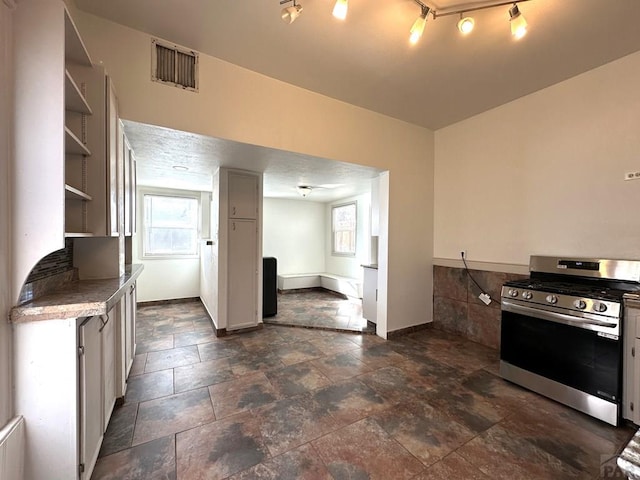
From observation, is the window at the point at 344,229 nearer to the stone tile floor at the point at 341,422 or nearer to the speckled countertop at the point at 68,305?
the stone tile floor at the point at 341,422

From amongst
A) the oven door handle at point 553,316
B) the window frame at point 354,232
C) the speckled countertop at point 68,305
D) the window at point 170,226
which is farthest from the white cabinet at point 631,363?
the window at point 170,226

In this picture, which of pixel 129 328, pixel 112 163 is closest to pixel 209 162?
pixel 112 163

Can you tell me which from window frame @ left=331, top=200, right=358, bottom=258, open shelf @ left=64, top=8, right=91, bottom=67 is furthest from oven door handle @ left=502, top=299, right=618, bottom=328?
window frame @ left=331, top=200, right=358, bottom=258

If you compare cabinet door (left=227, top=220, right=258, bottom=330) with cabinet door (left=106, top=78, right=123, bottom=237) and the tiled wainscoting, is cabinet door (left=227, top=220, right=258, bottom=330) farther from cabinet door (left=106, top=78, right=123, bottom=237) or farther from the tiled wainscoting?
the tiled wainscoting

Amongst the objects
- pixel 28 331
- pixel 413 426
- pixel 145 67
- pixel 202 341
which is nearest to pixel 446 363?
pixel 413 426

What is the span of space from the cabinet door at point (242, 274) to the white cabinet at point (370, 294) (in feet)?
5.40

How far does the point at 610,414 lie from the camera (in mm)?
1840

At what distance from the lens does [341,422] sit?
1.88 metres

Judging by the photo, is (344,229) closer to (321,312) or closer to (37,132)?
(321,312)

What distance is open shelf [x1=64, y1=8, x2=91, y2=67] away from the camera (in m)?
1.22

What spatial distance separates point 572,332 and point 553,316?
151 mm

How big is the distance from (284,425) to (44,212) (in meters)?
1.87

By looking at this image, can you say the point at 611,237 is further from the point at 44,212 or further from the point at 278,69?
the point at 44,212

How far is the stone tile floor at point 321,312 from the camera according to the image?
3.96 meters
